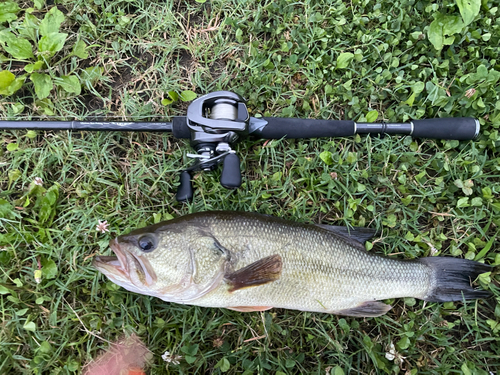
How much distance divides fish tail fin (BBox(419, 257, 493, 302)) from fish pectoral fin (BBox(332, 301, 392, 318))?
0.44 metres

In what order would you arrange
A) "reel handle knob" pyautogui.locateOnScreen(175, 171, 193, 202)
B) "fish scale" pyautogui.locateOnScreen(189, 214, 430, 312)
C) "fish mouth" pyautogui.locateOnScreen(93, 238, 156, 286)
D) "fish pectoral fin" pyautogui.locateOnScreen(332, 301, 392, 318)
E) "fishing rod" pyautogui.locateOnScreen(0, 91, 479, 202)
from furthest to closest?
"reel handle knob" pyautogui.locateOnScreen(175, 171, 193, 202) < "fish pectoral fin" pyautogui.locateOnScreen(332, 301, 392, 318) < "fishing rod" pyautogui.locateOnScreen(0, 91, 479, 202) < "fish scale" pyautogui.locateOnScreen(189, 214, 430, 312) < "fish mouth" pyautogui.locateOnScreen(93, 238, 156, 286)

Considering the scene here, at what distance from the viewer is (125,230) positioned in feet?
9.25

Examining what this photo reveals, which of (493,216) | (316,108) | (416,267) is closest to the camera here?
(416,267)

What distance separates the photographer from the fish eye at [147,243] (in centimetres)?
221

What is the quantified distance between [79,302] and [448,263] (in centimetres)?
334

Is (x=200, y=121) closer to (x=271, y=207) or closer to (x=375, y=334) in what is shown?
(x=271, y=207)

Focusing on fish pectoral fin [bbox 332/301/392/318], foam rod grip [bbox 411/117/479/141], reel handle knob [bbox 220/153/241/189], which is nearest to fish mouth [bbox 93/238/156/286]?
reel handle knob [bbox 220/153/241/189]

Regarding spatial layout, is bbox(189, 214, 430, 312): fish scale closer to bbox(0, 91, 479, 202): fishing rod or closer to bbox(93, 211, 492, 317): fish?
bbox(93, 211, 492, 317): fish

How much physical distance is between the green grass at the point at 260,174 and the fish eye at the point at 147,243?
60 centimetres

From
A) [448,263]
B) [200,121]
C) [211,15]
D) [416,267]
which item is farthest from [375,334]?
[211,15]

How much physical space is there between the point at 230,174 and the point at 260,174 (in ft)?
2.08

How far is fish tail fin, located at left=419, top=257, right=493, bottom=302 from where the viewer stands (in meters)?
2.73

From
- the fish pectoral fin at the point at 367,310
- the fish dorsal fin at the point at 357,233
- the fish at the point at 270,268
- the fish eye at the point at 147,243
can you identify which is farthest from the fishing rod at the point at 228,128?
the fish pectoral fin at the point at 367,310

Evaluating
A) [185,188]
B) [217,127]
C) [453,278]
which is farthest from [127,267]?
[453,278]
